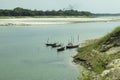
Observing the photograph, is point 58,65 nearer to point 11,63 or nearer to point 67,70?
point 67,70

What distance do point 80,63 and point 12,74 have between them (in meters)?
12.3

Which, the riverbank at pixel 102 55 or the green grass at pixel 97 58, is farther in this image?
the riverbank at pixel 102 55

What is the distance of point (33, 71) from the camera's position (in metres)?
48.6

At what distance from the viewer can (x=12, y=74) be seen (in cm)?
4600

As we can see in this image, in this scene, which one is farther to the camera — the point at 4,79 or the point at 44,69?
the point at 44,69

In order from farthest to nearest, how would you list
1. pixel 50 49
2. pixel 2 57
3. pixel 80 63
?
pixel 50 49, pixel 2 57, pixel 80 63

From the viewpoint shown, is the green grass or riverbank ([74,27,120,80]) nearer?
the green grass

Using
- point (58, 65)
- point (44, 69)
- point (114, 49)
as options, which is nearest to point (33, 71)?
point (44, 69)

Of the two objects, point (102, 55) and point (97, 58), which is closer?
point (97, 58)

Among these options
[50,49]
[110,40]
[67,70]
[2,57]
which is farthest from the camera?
[50,49]

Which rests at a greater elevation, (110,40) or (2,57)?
(110,40)

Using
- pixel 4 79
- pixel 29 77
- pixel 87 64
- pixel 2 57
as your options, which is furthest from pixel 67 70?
pixel 2 57

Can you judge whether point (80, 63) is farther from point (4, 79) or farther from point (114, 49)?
point (4, 79)

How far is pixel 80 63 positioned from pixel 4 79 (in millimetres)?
14782
